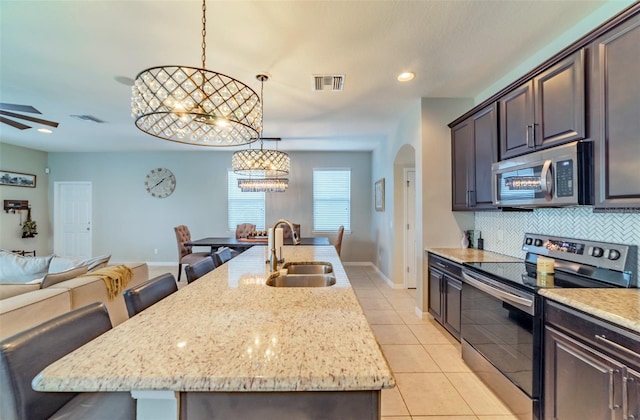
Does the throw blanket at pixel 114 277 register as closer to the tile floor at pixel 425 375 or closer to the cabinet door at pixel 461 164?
the tile floor at pixel 425 375

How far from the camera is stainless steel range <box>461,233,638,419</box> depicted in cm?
164

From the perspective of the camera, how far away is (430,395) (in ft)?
6.68

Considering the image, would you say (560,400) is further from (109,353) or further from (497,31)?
(497,31)

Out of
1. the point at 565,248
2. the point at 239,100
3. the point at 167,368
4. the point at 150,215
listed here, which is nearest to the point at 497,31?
the point at 565,248

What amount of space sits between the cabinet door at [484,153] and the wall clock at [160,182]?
6.38 meters

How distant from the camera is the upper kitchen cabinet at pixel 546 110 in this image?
1732 millimetres

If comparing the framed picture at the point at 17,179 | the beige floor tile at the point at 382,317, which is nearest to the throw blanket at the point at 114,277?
the beige floor tile at the point at 382,317

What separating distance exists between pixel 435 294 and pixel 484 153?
1616mm

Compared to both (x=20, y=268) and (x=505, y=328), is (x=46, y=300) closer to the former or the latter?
(x=20, y=268)

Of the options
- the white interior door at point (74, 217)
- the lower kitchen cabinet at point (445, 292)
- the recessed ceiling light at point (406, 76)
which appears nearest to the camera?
the lower kitchen cabinet at point (445, 292)

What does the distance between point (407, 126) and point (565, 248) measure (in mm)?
2447

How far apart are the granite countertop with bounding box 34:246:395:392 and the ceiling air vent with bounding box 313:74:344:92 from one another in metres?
2.35

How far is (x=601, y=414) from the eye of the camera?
4.17 feet

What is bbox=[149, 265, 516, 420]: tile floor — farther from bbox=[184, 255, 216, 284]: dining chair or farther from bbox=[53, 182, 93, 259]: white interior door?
bbox=[53, 182, 93, 259]: white interior door
